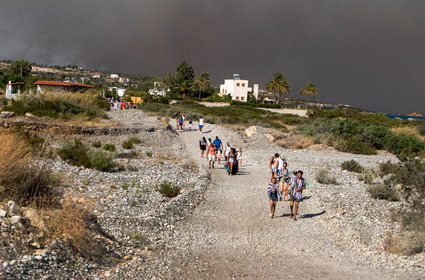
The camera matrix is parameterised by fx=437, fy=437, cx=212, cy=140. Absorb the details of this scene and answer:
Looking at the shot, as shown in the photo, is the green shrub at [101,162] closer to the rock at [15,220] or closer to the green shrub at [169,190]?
the green shrub at [169,190]

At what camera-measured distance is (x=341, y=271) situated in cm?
887

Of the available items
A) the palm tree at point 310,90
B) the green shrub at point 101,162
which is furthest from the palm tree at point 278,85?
the green shrub at point 101,162

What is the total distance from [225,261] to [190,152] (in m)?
20.3

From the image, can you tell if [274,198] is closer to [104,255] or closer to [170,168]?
[104,255]

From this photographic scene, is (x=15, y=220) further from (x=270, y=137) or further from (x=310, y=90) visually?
(x=310, y=90)

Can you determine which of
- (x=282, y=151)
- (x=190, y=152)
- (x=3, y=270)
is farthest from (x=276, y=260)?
(x=282, y=151)

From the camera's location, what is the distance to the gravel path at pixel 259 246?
8.67 meters

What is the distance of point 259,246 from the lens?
10430 mm

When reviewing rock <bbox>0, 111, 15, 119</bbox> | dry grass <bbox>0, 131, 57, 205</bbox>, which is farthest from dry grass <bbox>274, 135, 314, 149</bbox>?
dry grass <bbox>0, 131, 57, 205</bbox>

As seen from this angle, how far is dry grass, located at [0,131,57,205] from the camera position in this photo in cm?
998

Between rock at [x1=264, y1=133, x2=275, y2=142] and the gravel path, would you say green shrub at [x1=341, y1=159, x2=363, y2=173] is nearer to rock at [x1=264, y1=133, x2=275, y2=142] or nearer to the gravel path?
the gravel path

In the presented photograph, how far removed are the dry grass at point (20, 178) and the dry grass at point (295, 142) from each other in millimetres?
27483

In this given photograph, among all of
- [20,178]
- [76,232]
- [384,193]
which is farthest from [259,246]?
[384,193]

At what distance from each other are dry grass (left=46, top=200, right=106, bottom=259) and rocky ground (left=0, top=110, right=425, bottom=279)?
28cm
